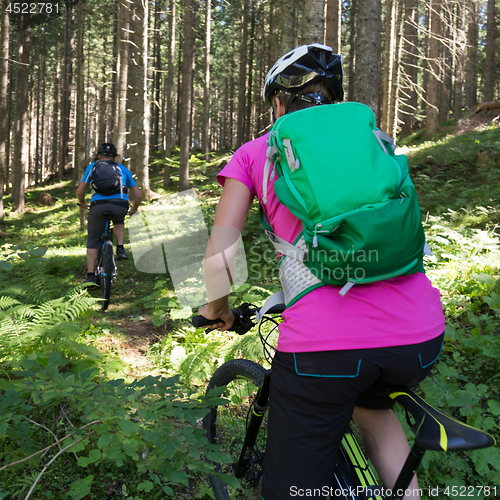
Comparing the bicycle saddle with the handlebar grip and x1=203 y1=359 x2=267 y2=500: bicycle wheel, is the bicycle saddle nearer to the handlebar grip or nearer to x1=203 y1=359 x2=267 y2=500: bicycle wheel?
the handlebar grip

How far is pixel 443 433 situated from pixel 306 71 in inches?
62.1

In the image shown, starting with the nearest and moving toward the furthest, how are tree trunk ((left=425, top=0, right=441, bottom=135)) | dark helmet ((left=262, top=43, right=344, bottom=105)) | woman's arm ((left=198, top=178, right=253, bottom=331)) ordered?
1. woman's arm ((left=198, top=178, right=253, bottom=331))
2. dark helmet ((left=262, top=43, right=344, bottom=105))
3. tree trunk ((left=425, top=0, right=441, bottom=135))

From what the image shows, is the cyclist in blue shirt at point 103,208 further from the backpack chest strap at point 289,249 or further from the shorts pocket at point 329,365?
the shorts pocket at point 329,365

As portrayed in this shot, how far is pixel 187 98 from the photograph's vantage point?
16.7 meters

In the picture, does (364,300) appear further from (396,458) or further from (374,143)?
(396,458)

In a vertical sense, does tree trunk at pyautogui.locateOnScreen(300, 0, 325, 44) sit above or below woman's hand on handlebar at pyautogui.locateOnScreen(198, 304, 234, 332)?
above

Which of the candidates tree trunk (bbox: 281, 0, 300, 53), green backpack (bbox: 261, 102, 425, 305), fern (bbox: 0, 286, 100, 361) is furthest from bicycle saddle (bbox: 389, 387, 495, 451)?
tree trunk (bbox: 281, 0, 300, 53)

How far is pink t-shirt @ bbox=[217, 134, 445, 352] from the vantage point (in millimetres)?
1447

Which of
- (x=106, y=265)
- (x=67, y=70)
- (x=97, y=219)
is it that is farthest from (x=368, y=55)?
(x=67, y=70)

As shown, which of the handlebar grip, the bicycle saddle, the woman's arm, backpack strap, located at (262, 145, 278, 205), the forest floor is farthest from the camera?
the forest floor

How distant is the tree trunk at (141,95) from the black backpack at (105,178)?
6624mm

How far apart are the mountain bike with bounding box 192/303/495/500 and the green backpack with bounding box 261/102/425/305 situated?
538mm

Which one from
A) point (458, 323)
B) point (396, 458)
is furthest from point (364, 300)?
point (458, 323)

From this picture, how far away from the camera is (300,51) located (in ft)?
6.32
